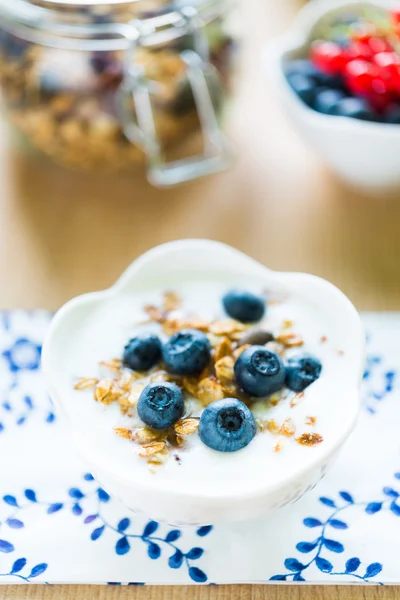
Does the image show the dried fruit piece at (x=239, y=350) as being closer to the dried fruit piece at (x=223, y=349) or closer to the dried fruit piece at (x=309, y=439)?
the dried fruit piece at (x=223, y=349)

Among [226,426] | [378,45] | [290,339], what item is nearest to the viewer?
[226,426]

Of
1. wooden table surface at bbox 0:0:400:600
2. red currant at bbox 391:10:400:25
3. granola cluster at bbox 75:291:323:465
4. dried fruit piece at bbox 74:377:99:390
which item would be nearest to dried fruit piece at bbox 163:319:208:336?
granola cluster at bbox 75:291:323:465

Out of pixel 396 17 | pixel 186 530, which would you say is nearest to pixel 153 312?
pixel 186 530

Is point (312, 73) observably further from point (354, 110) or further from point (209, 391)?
point (209, 391)

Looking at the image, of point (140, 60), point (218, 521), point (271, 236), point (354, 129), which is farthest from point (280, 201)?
point (218, 521)

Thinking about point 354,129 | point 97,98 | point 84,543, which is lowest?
point 84,543

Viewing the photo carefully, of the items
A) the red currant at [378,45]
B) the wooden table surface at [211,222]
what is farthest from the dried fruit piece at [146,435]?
the red currant at [378,45]

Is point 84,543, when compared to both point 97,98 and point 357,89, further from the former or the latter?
point 357,89

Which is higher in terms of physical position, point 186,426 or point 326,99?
point 326,99

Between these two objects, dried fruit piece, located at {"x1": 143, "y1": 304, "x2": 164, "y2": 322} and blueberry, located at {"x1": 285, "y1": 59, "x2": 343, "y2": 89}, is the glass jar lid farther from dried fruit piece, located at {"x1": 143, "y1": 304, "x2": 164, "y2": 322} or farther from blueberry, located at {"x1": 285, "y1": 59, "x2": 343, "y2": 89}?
dried fruit piece, located at {"x1": 143, "y1": 304, "x2": 164, "y2": 322}
